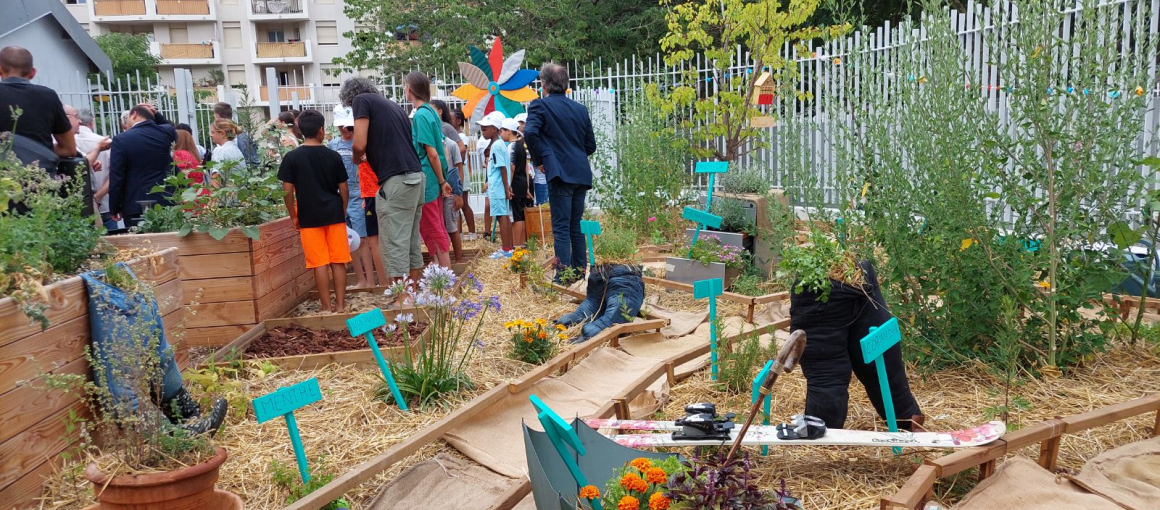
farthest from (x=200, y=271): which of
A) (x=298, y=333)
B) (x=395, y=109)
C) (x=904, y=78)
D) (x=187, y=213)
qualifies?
(x=904, y=78)

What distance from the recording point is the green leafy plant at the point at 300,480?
297 cm

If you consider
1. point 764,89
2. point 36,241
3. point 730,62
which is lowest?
point 36,241

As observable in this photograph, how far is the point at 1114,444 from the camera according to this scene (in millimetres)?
3098

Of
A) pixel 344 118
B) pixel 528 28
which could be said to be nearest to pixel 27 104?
pixel 344 118

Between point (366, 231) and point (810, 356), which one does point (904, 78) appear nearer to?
point (810, 356)

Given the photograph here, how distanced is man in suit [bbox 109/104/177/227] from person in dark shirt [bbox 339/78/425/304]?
4.76 feet

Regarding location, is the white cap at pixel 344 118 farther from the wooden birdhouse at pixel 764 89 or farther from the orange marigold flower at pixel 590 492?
the orange marigold flower at pixel 590 492

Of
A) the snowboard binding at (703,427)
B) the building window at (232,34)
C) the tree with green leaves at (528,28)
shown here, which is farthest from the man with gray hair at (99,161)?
the building window at (232,34)

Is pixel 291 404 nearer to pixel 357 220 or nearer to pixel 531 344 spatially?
pixel 531 344

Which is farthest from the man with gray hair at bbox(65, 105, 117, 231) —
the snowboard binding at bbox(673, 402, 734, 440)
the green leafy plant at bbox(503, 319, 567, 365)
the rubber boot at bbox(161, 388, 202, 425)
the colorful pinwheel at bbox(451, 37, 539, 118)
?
the snowboard binding at bbox(673, 402, 734, 440)

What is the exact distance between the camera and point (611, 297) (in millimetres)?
5387

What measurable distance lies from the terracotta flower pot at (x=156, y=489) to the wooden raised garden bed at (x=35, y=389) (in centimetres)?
37

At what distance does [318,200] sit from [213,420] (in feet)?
7.45

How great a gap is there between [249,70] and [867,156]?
4510cm
